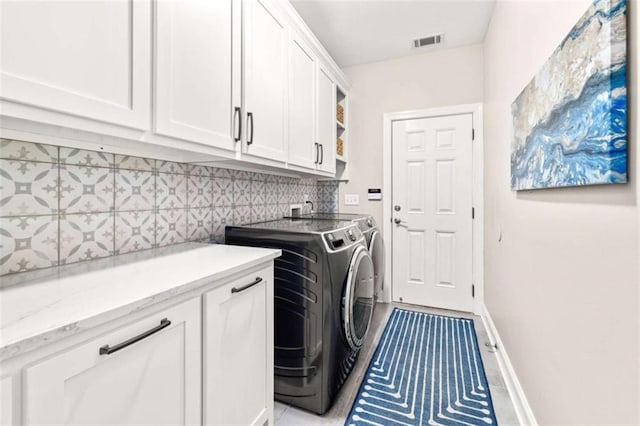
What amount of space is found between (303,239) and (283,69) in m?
1.11

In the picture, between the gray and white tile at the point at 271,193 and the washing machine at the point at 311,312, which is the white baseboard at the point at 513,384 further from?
the gray and white tile at the point at 271,193

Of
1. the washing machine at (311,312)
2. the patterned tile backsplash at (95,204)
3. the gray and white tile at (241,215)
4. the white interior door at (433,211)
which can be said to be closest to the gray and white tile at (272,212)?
the gray and white tile at (241,215)

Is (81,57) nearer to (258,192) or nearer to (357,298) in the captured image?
(258,192)

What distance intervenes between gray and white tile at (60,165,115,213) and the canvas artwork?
5.48 feet

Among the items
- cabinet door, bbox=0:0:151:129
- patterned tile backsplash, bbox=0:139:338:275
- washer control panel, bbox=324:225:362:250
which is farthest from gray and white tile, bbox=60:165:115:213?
washer control panel, bbox=324:225:362:250

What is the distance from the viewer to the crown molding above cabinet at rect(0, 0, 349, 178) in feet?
2.40

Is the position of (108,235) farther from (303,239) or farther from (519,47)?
(519,47)

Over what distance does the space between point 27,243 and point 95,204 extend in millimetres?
250

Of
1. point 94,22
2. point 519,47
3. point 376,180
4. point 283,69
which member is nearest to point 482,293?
point 376,180

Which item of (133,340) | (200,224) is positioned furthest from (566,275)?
(200,224)

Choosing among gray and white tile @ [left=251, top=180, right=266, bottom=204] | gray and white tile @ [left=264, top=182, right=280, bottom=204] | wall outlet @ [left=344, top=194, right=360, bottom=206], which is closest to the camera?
gray and white tile @ [left=251, top=180, right=266, bottom=204]

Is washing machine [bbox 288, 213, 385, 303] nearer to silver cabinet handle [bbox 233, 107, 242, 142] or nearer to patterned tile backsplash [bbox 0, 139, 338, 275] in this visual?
patterned tile backsplash [bbox 0, 139, 338, 275]

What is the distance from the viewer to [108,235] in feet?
3.98

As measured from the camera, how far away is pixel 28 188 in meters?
0.97
